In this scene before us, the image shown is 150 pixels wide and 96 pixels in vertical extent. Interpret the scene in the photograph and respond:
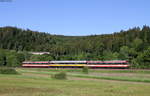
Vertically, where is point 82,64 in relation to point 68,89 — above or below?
below

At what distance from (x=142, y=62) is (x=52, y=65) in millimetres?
40875

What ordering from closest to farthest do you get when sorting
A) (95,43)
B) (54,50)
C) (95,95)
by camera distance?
(95,95), (95,43), (54,50)

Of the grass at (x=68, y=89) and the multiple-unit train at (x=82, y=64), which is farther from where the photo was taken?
the multiple-unit train at (x=82, y=64)

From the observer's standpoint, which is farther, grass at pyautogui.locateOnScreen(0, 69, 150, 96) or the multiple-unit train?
the multiple-unit train

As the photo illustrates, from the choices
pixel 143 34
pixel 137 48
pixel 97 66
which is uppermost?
pixel 143 34

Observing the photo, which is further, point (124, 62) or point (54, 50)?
point (54, 50)

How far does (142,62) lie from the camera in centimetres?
9650

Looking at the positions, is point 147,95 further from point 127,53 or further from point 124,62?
point 127,53

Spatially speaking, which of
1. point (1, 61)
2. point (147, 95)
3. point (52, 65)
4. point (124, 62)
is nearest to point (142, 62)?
point (124, 62)

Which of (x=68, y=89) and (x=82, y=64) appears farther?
(x=82, y=64)

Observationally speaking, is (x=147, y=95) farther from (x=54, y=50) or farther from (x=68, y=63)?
(x=54, y=50)

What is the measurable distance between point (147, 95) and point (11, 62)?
124 meters

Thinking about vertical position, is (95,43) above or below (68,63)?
above

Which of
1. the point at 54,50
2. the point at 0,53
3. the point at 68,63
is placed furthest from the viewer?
the point at 54,50
